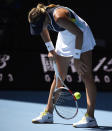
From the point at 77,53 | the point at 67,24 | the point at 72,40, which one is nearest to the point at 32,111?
the point at 72,40

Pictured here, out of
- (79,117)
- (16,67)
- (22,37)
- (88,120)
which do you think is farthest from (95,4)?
(88,120)

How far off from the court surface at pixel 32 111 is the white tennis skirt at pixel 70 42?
79 cm

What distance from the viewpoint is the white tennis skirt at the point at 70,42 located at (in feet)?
15.7

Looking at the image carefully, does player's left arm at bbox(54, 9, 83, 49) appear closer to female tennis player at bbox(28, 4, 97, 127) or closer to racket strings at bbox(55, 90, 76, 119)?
female tennis player at bbox(28, 4, 97, 127)

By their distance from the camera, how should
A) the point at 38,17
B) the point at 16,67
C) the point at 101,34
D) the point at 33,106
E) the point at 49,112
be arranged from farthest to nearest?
the point at 101,34 → the point at 16,67 → the point at 33,106 → the point at 49,112 → the point at 38,17

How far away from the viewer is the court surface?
487 centimetres

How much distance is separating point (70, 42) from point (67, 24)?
15.0 inches

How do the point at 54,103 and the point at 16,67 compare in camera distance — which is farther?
the point at 16,67

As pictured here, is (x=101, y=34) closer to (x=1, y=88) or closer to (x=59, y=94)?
(x=1, y=88)

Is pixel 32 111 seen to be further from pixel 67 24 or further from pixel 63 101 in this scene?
pixel 67 24

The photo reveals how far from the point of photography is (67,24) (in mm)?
4512

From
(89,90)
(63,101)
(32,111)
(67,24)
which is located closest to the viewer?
(67,24)

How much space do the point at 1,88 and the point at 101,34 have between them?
3.11 meters

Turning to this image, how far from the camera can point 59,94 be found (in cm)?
490
